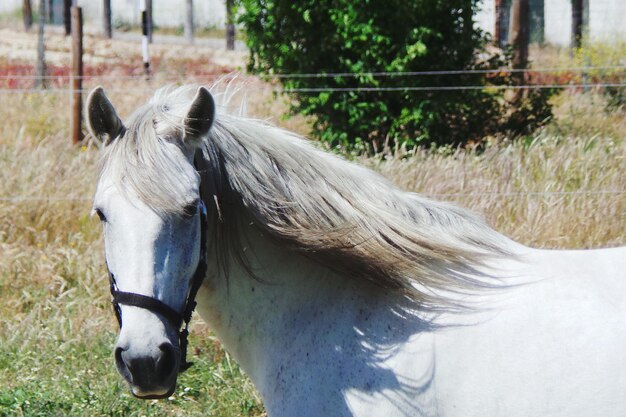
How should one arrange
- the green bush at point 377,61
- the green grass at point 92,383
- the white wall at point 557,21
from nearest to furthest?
the green grass at point 92,383
the green bush at point 377,61
the white wall at point 557,21

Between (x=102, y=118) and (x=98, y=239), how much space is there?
11.1ft

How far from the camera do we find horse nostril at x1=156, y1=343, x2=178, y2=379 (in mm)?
1952

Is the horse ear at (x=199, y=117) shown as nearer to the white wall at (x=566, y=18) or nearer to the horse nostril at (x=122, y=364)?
the horse nostril at (x=122, y=364)

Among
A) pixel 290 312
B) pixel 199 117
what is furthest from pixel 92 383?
pixel 199 117

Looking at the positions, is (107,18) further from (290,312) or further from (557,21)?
(290,312)

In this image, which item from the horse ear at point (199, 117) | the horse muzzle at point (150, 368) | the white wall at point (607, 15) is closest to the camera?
the horse muzzle at point (150, 368)

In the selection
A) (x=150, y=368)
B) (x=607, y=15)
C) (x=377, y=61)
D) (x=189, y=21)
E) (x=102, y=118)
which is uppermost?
(x=189, y=21)

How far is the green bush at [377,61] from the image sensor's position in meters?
7.33

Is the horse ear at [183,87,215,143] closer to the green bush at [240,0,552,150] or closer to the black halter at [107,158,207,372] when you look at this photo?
the black halter at [107,158,207,372]

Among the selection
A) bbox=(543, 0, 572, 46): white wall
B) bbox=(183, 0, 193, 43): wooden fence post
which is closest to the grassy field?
bbox=(543, 0, 572, 46): white wall

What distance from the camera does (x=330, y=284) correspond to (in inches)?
91.8

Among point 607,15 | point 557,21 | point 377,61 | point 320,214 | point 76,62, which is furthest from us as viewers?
point 557,21

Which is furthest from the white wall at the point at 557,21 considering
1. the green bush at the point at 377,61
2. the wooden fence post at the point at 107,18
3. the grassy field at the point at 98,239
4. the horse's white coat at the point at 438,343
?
the horse's white coat at the point at 438,343

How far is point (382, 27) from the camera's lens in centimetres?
741
